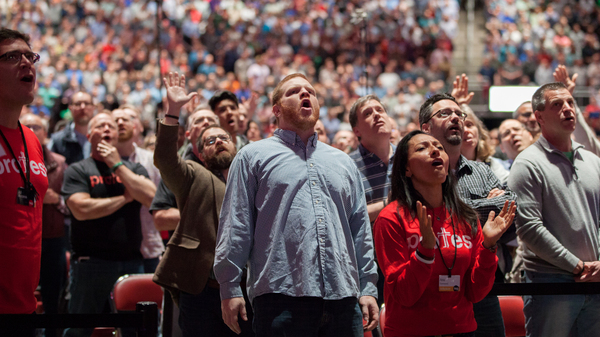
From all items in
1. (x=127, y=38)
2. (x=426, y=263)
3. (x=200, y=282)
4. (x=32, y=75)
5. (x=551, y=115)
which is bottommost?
(x=200, y=282)

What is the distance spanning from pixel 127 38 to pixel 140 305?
13.5 meters

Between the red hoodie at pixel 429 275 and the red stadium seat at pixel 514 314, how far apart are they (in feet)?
3.42

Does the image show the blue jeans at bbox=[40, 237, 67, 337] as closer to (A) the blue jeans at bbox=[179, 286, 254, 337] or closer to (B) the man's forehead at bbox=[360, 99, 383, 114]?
(A) the blue jeans at bbox=[179, 286, 254, 337]

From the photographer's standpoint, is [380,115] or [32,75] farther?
[380,115]

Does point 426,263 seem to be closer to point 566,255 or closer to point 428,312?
point 428,312

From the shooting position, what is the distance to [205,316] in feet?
10.8

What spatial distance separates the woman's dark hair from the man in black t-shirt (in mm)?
1987

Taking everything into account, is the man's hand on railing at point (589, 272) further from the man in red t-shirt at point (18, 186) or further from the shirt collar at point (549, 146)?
the man in red t-shirt at point (18, 186)

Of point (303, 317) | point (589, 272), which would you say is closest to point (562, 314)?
point (589, 272)

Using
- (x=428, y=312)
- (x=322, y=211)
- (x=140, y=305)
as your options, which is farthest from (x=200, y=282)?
(x=428, y=312)

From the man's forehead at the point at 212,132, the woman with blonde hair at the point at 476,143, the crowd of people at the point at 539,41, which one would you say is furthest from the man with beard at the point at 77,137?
the crowd of people at the point at 539,41

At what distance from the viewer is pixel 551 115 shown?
3580 mm

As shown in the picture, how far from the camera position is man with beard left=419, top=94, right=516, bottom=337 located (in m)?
3.13

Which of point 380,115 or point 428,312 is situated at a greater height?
point 380,115
